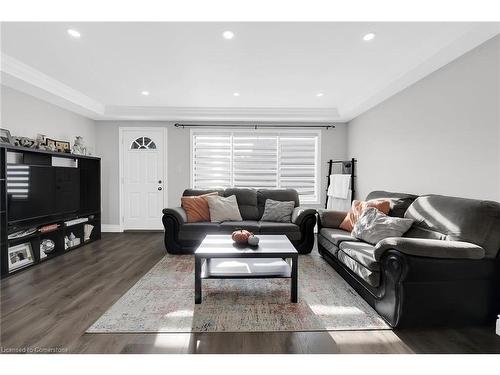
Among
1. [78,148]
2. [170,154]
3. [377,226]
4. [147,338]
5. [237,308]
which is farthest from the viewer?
[170,154]

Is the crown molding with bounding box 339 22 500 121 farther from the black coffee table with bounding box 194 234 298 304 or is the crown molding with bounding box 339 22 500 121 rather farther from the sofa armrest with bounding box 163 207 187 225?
the sofa armrest with bounding box 163 207 187 225

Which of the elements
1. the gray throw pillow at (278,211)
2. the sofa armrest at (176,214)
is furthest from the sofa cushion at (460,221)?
the sofa armrest at (176,214)

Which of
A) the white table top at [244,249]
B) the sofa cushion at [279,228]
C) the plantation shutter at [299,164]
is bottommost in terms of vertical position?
Answer: the sofa cushion at [279,228]

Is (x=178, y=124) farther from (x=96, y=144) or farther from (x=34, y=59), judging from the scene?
(x=34, y=59)

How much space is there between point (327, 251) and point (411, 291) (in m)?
1.55

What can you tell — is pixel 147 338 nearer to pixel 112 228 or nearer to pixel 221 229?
pixel 221 229

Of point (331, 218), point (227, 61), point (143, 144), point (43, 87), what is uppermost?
point (227, 61)

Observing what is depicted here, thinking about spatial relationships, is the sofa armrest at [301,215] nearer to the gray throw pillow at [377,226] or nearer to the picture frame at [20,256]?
the gray throw pillow at [377,226]

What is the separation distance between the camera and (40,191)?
11.9 ft

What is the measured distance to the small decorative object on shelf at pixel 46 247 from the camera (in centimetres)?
371

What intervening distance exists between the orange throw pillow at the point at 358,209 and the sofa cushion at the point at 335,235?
10 centimetres

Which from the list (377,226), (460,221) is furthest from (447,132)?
(377,226)

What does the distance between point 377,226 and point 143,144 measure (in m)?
4.69

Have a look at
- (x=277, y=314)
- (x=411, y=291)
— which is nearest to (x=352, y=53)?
(x=411, y=291)
